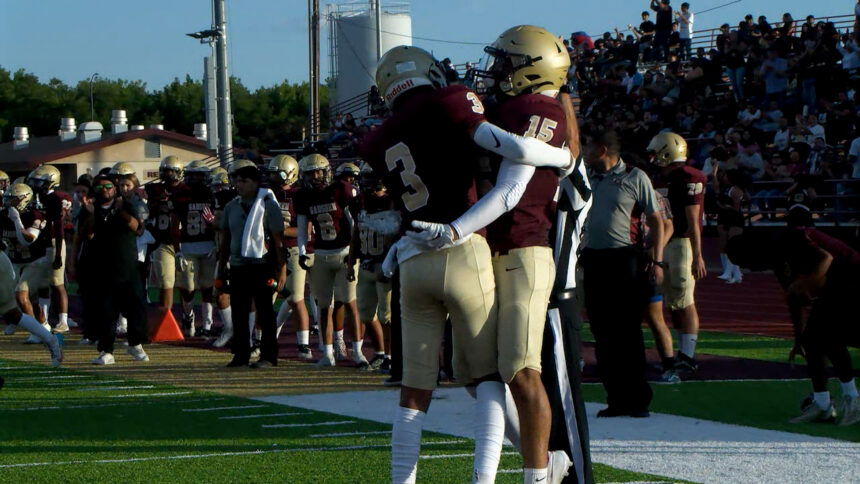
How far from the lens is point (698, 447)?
6898 mm

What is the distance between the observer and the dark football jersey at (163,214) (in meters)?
14.2

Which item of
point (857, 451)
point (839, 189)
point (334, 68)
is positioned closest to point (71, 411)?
point (857, 451)

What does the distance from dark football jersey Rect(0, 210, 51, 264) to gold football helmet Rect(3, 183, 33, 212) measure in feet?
0.27

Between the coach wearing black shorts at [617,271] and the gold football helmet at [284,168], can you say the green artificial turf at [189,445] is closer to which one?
the coach wearing black shorts at [617,271]

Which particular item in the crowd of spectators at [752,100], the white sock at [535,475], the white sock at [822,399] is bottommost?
the white sock at [822,399]

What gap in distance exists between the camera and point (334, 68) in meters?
50.8

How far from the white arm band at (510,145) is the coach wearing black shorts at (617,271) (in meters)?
2.91

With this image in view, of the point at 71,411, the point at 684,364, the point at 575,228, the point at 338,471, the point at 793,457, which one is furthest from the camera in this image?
the point at 684,364

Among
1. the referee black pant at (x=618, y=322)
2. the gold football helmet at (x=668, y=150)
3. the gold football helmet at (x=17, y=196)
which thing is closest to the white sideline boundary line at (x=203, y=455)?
the referee black pant at (x=618, y=322)

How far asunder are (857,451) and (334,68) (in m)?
45.0

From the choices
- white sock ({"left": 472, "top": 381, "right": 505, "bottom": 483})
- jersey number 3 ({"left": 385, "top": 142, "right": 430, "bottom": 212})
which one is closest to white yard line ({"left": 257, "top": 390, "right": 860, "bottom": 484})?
white sock ({"left": 472, "top": 381, "right": 505, "bottom": 483})

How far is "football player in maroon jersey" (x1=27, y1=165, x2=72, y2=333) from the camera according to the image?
13.8 m

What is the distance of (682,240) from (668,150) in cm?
75

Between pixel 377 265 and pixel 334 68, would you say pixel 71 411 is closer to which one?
pixel 377 265
